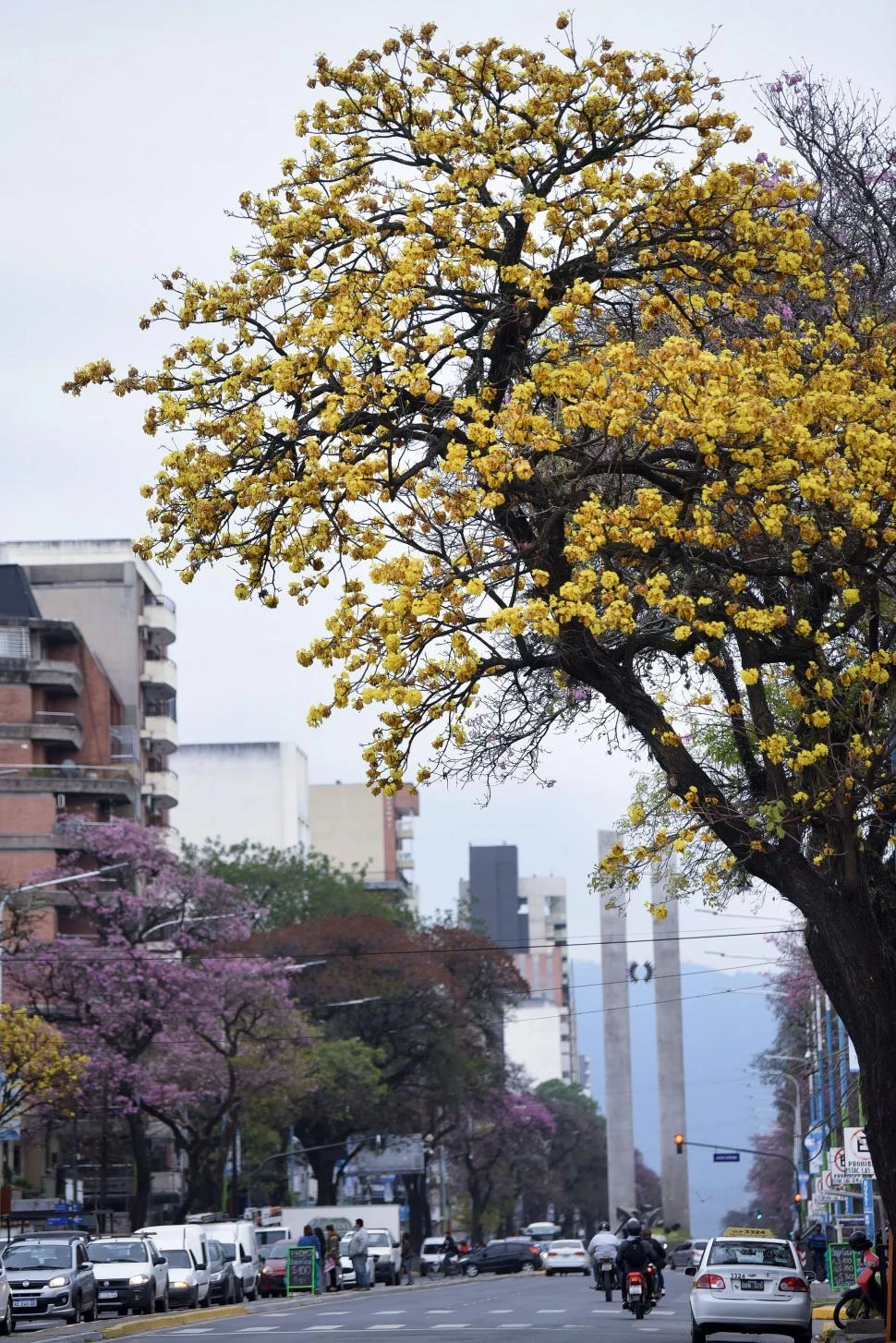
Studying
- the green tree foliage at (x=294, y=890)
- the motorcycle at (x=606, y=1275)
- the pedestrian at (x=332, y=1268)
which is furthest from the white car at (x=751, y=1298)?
Answer: the green tree foliage at (x=294, y=890)

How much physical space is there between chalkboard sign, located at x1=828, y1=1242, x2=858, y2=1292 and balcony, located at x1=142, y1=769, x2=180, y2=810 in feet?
143

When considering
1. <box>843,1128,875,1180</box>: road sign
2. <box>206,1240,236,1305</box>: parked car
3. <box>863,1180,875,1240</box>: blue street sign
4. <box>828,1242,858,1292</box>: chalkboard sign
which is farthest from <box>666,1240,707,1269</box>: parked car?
<box>843,1128,875,1180</box>: road sign

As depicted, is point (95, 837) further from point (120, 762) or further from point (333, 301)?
point (333, 301)

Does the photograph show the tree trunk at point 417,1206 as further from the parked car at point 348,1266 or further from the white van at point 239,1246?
the white van at point 239,1246

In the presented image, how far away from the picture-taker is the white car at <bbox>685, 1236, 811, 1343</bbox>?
78.9 feet

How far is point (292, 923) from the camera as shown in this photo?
7944cm

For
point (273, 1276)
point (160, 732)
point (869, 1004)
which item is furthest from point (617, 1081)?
point (869, 1004)

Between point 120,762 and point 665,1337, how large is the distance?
174ft

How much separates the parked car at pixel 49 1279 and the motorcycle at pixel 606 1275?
39.7 ft

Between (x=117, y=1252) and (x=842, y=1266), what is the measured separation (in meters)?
12.7

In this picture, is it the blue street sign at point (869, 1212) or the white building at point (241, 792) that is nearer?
the blue street sign at point (869, 1212)

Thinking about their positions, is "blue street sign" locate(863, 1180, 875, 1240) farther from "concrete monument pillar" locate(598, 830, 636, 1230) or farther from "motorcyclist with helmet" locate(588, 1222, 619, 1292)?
"concrete monument pillar" locate(598, 830, 636, 1230)

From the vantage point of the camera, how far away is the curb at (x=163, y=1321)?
28.7 metres

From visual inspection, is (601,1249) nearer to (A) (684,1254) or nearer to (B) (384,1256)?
(B) (384,1256)
